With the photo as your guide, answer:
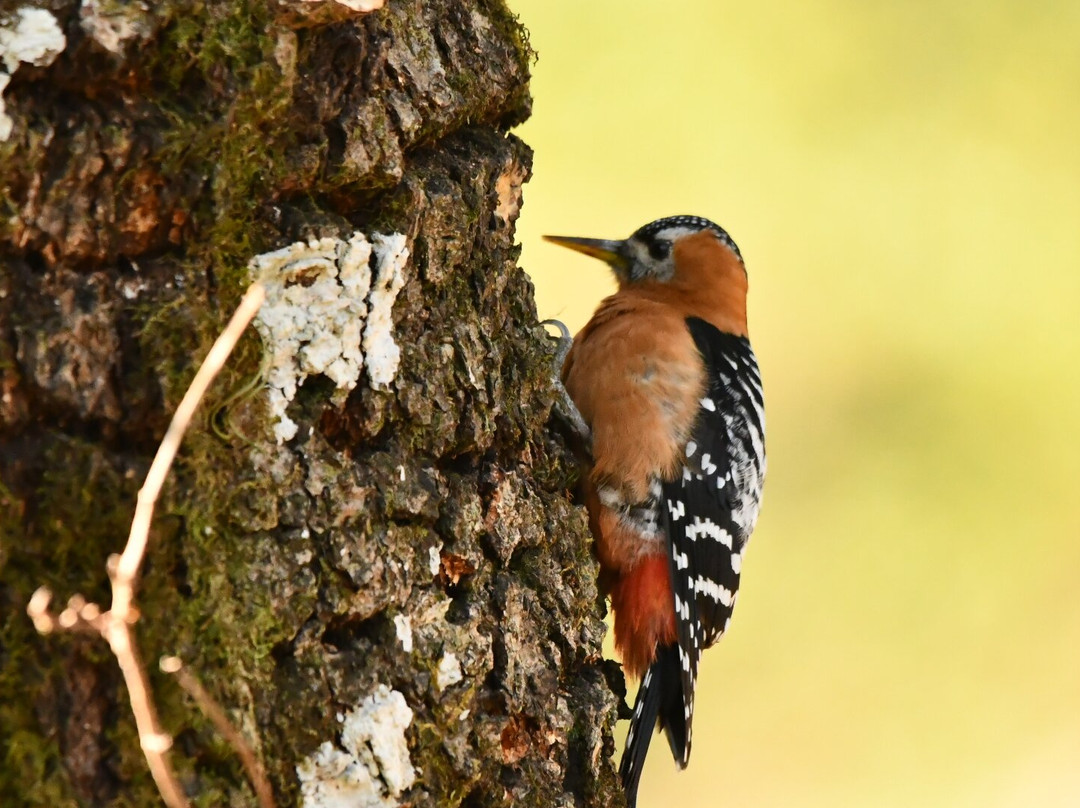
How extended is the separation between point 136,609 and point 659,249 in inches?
136

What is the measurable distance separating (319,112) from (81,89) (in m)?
0.51

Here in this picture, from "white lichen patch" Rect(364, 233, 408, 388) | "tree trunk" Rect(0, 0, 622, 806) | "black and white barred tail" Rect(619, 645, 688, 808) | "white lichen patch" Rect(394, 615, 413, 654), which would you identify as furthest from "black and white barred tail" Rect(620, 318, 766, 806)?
"white lichen patch" Rect(364, 233, 408, 388)

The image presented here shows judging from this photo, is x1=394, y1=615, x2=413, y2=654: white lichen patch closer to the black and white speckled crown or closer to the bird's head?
the bird's head

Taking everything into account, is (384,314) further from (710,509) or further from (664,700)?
(664,700)

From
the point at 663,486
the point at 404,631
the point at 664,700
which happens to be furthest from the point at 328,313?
the point at 664,700

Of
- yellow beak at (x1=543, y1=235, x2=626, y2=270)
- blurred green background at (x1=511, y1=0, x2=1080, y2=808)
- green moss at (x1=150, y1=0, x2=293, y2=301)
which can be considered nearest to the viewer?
green moss at (x1=150, y1=0, x2=293, y2=301)

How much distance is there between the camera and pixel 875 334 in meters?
8.71

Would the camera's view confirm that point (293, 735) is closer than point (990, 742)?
Yes

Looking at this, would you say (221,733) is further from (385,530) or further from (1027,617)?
(1027,617)

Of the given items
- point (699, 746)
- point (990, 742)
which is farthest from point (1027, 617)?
point (699, 746)

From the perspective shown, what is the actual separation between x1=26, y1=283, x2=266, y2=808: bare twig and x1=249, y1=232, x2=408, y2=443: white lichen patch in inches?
8.5

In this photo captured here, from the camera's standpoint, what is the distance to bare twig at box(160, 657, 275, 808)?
2303 mm

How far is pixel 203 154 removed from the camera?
2424 mm

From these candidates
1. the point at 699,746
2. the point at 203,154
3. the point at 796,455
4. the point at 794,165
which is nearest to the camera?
the point at 203,154
